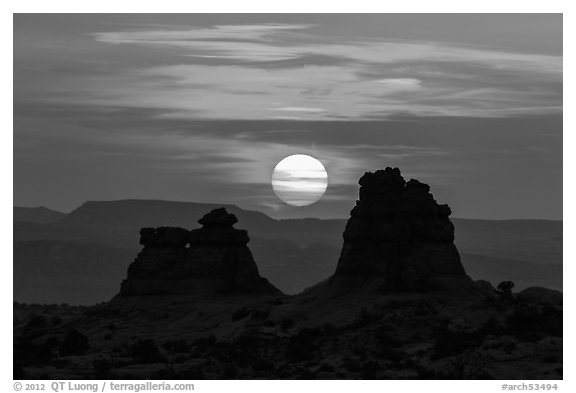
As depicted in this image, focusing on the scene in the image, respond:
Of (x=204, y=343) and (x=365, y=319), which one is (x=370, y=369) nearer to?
(x=365, y=319)

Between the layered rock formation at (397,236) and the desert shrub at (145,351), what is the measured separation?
53.6ft

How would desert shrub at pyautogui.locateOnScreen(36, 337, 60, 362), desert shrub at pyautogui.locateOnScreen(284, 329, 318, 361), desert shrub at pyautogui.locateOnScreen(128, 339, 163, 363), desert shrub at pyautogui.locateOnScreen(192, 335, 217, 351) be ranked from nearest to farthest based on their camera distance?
desert shrub at pyautogui.locateOnScreen(284, 329, 318, 361) → desert shrub at pyautogui.locateOnScreen(128, 339, 163, 363) → desert shrub at pyautogui.locateOnScreen(192, 335, 217, 351) → desert shrub at pyautogui.locateOnScreen(36, 337, 60, 362)

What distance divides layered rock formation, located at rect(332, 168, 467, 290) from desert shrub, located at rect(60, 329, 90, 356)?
70.3ft

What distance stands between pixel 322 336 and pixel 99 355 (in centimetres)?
1738

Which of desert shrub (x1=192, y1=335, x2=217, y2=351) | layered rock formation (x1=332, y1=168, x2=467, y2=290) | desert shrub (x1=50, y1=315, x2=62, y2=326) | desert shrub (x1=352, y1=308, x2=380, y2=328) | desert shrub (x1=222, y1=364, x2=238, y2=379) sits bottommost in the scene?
desert shrub (x1=222, y1=364, x2=238, y2=379)

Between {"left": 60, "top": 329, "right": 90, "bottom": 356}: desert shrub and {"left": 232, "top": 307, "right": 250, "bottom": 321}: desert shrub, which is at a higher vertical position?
{"left": 232, "top": 307, "right": 250, "bottom": 321}: desert shrub

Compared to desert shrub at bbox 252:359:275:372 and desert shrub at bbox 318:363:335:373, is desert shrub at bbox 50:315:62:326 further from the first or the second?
desert shrub at bbox 318:363:335:373

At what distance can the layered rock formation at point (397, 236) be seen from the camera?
126m

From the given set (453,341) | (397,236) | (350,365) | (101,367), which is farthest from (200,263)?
(453,341)

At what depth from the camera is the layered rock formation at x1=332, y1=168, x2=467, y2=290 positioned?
12612cm

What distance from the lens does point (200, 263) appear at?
14400 cm

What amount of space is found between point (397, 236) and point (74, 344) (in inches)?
1073

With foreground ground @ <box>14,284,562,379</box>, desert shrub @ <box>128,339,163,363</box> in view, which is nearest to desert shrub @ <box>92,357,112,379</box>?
foreground ground @ <box>14,284,562,379</box>

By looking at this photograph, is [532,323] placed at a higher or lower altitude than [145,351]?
higher
